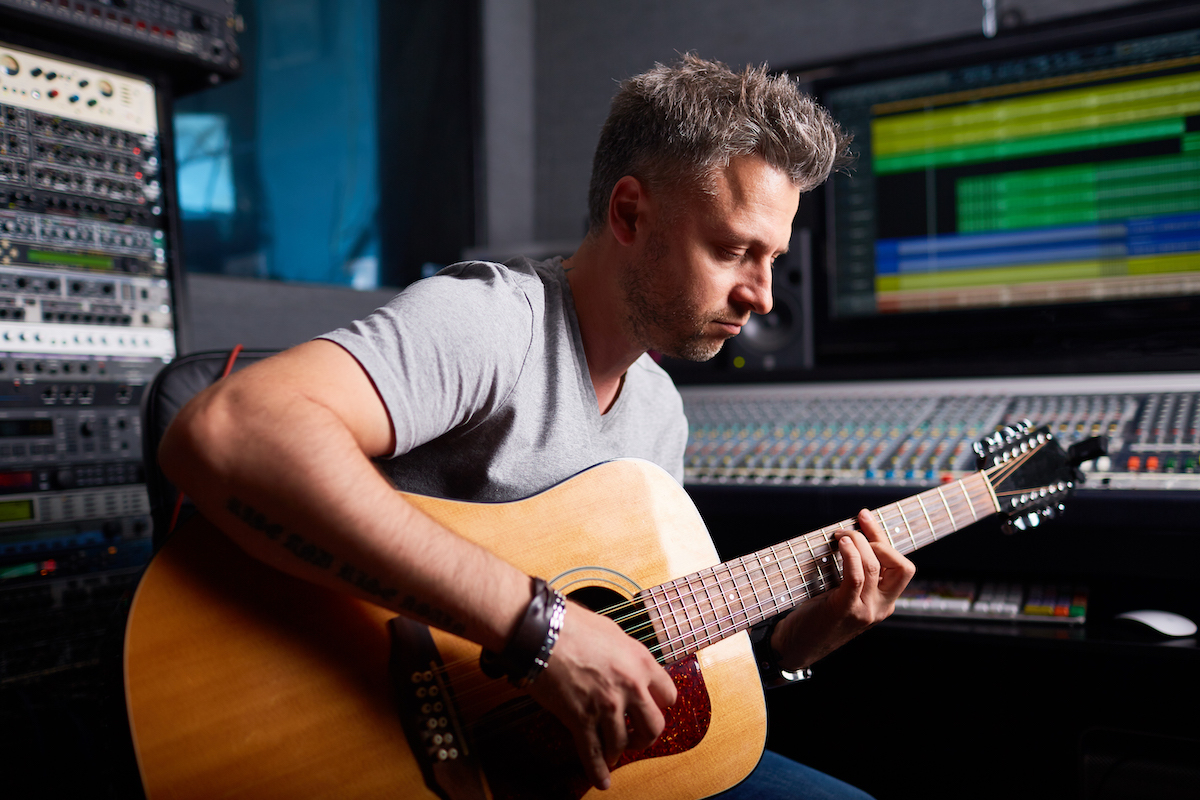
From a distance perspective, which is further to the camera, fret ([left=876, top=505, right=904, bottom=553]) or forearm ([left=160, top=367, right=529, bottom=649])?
fret ([left=876, top=505, right=904, bottom=553])

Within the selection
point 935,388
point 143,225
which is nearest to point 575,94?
point 143,225

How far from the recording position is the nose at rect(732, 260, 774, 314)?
1035 millimetres

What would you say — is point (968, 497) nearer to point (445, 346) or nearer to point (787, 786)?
point (787, 786)

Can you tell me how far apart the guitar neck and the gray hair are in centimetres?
47

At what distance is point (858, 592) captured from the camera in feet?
3.30

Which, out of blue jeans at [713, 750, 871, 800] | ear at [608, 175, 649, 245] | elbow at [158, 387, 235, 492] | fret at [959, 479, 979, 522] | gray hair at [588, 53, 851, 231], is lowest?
blue jeans at [713, 750, 871, 800]

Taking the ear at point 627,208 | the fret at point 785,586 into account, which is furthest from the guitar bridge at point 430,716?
the ear at point 627,208

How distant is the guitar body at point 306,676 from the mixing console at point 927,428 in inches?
17.6

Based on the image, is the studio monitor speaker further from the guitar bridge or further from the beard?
the guitar bridge

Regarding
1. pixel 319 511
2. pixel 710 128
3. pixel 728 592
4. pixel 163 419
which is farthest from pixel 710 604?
pixel 163 419

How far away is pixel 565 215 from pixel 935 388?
60.2 inches

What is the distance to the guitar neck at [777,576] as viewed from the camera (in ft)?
3.07

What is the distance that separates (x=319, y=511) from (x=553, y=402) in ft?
1.22

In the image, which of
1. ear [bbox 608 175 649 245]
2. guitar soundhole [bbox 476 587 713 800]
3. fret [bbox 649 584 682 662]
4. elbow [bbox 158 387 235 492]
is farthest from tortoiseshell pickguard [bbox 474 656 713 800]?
ear [bbox 608 175 649 245]
